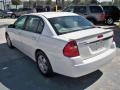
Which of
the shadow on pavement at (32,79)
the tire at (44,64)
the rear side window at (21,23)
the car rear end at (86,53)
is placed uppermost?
the rear side window at (21,23)

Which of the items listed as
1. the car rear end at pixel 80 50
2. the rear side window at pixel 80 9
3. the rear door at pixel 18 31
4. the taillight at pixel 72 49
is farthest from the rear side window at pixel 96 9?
the taillight at pixel 72 49

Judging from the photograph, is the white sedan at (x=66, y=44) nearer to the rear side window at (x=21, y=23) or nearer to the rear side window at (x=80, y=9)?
the rear side window at (x=21, y=23)

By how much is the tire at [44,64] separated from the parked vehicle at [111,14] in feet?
41.1

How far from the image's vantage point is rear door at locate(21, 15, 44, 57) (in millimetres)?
5242

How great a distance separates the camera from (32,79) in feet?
16.4

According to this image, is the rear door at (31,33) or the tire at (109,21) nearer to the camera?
the rear door at (31,33)

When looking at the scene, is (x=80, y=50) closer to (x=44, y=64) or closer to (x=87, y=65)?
(x=87, y=65)

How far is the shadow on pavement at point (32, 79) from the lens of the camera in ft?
15.0

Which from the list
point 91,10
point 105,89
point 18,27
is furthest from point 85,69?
point 91,10

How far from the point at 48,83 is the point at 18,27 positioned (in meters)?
2.82

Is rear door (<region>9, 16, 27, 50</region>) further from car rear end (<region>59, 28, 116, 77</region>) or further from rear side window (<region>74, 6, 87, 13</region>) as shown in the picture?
rear side window (<region>74, 6, 87, 13</region>)

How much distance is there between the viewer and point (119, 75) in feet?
16.6

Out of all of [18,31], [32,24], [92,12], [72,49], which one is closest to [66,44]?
[72,49]

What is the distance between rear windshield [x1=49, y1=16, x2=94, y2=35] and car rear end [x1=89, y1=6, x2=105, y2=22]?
1052 cm
